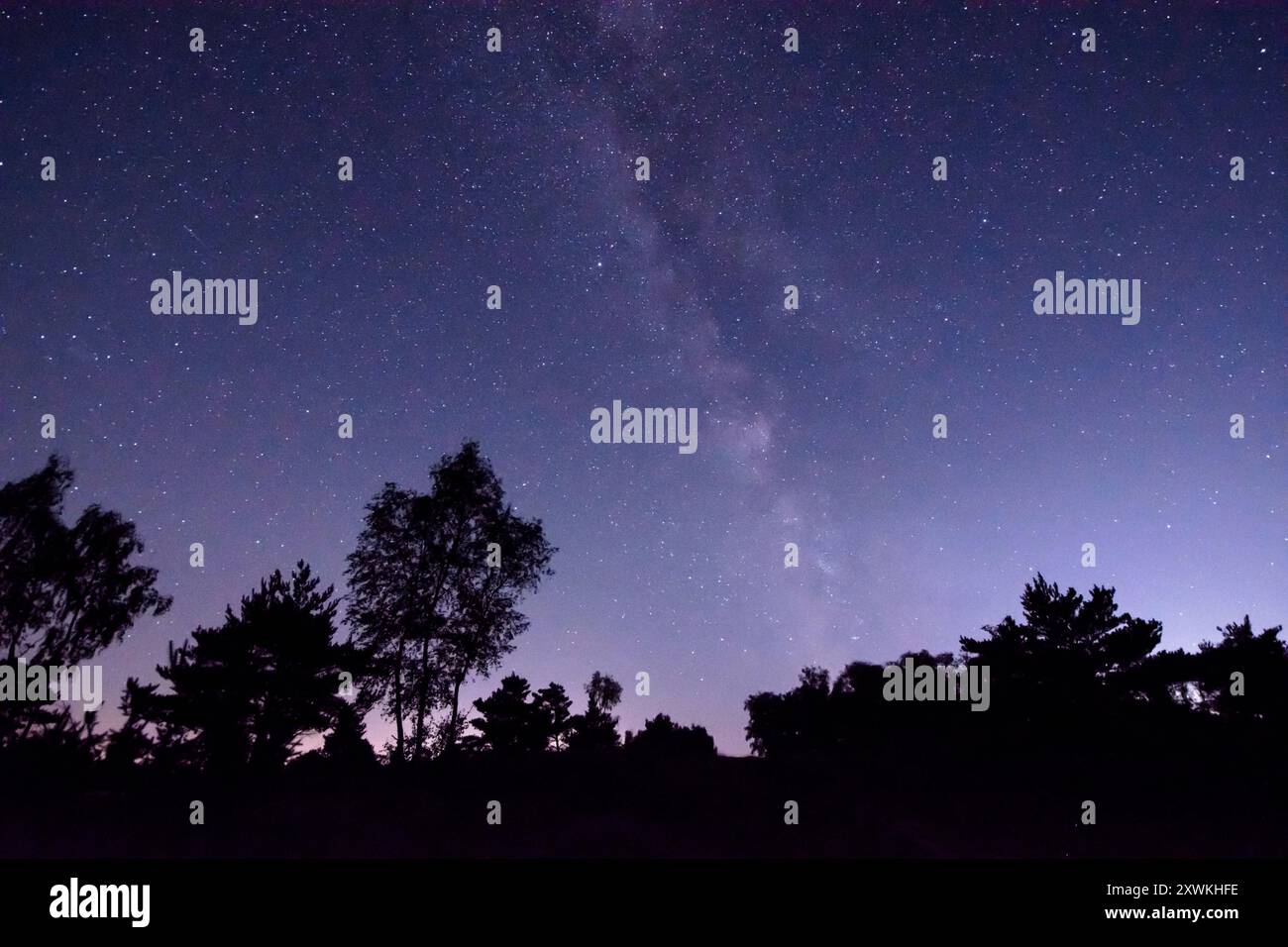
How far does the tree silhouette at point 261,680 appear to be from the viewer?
98.8 feet

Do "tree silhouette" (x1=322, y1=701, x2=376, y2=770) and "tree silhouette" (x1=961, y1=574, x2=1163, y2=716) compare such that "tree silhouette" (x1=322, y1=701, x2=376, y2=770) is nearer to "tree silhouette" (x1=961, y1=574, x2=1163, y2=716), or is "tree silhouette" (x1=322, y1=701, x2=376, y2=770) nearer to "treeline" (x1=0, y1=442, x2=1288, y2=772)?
"treeline" (x1=0, y1=442, x2=1288, y2=772)

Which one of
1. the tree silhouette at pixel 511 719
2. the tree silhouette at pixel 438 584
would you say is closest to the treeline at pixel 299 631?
the tree silhouette at pixel 438 584

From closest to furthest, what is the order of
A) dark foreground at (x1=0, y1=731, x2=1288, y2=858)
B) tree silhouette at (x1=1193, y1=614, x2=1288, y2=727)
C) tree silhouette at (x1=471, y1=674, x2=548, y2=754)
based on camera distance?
dark foreground at (x1=0, y1=731, x2=1288, y2=858) < tree silhouette at (x1=1193, y1=614, x2=1288, y2=727) < tree silhouette at (x1=471, y1=674, x2=548, y2=754)

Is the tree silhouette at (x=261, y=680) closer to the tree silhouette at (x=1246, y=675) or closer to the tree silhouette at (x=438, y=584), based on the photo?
the tree silhouette at (x=438, y=584)

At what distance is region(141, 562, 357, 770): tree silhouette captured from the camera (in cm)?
3012

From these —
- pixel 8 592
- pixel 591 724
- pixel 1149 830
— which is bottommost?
pixel 591 724

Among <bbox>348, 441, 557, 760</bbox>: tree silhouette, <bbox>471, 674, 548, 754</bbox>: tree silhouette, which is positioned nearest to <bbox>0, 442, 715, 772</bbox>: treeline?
<bbox>348, 441, 557, 760</bbox>: tree silhouette

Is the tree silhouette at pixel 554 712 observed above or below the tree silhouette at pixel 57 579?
below

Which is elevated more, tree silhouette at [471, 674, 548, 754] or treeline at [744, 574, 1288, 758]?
treeline at [744, 574, 1288, 758]

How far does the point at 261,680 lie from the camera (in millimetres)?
30766
